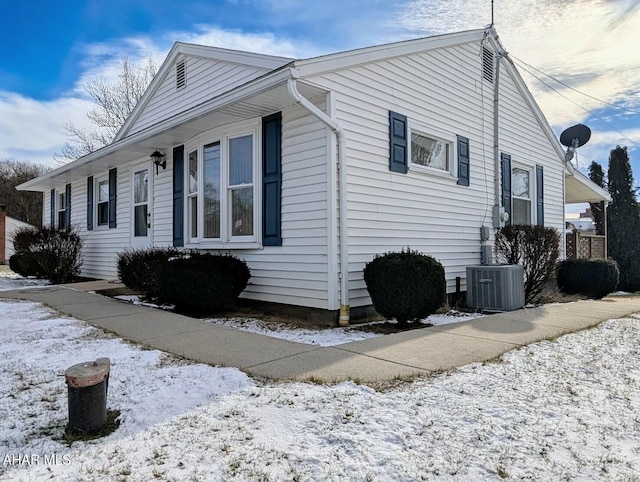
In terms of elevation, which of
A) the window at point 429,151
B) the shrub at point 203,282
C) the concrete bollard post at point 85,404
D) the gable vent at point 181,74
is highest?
the gable vent at point 181,74

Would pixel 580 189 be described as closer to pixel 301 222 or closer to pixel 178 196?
pixel 301 222

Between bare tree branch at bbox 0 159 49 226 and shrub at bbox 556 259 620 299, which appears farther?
bare tree branch at bbox 0 159 49 226

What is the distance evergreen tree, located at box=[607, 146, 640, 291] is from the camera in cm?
1469

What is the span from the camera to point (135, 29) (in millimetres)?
10484

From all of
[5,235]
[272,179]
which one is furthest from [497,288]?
[5,235]

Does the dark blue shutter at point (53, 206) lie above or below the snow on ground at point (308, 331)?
above

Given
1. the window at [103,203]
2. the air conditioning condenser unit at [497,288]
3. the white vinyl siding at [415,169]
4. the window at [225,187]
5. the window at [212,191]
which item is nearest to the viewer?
the white vinyl siding at [415,169]

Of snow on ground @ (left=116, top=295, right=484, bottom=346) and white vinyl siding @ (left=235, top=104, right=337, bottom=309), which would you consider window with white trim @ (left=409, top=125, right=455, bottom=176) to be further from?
snow on ground @ (left=116, top=295, right=484, bottom=346)

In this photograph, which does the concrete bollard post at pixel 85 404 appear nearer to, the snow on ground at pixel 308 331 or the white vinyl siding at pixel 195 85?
the snow on ground at pixel 308 331

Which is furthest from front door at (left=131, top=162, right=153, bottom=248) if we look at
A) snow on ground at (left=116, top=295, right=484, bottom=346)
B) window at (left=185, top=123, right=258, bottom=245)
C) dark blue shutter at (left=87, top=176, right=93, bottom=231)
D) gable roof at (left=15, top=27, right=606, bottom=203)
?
snow on ground at (left=116, top=295, right=484, bottom=346)

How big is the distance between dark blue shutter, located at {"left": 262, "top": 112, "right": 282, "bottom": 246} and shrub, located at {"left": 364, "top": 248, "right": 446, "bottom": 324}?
154cm

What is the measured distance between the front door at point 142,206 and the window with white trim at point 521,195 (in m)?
7.44

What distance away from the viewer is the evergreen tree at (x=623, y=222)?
48.2 feet

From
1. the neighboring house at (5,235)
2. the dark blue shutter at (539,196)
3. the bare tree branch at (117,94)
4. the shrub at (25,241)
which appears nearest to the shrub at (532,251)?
the dark blue shutter at (539,196)
